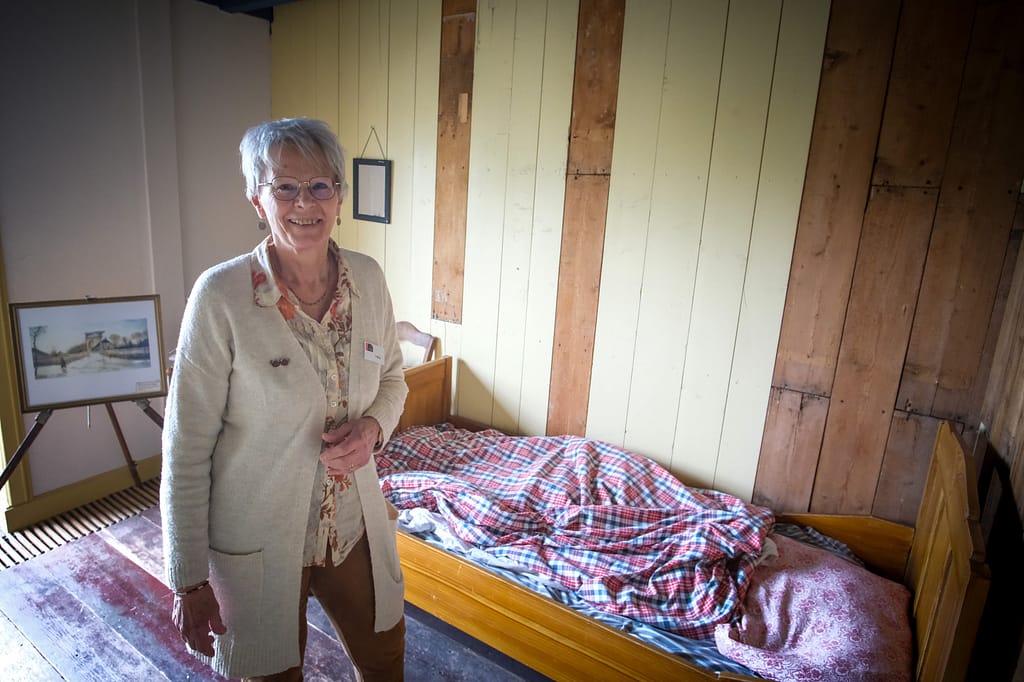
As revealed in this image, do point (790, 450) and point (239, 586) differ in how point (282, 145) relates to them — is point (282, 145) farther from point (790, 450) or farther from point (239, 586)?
point (790, 450)

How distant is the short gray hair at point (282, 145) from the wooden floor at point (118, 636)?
→ 5.09ft

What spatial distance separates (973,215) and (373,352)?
1850 mm

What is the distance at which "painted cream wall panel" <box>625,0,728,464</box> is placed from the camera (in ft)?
6.72

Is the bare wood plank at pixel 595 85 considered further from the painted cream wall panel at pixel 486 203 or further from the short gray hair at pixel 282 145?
the short gray hair at pixel 282 145

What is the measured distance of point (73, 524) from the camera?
2477mm

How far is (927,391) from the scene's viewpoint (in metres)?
1.84

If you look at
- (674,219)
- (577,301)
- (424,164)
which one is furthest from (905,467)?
(424,164)

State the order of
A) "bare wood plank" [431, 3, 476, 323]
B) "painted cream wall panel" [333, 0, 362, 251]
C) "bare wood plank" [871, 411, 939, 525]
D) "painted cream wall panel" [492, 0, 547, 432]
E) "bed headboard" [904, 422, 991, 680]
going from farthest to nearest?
"painted cream wall panel" [333, 0, 362, 251], "bare wood plank" [431, 3, 476, 323], "painted cream wall panel" [492, 0, 547, 432], "bare wood plank" [871, 411, 939, 525], "bed headboard" [904, 422, 991, 680]

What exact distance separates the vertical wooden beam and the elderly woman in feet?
4.57

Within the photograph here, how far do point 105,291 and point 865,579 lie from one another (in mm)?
3268

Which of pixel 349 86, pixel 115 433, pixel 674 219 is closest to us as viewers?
pixel 674 219

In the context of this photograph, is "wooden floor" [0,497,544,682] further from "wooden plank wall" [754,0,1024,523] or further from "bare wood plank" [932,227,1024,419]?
"bare wood plank" [932,227,1024,419]

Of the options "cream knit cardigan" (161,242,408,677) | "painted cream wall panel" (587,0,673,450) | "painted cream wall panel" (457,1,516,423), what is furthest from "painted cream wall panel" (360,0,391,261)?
"cream knit cardigan" (161,242,408,677)

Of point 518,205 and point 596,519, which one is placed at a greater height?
point 518,205
